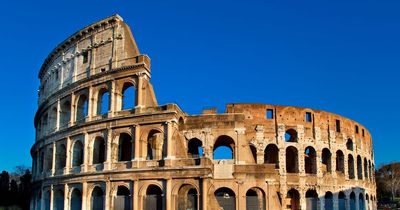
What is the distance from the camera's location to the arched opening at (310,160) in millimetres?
34156

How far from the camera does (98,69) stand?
101 feet

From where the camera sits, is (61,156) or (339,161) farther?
(339,161)

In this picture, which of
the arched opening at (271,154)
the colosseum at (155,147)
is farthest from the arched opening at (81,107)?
the arched opening at (271,154)

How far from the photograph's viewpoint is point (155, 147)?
29.3 metres

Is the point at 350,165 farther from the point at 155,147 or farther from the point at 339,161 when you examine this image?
the point at 155,147

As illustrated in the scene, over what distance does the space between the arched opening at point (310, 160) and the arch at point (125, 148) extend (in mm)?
13368

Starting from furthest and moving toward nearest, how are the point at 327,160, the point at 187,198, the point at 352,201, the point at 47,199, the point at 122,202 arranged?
the point at 352,201 < the point at 327,160 < the point at 47,199 < the point at 122,202 < the point at 187,198

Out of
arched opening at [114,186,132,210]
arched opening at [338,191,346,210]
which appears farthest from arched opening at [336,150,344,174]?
arched opening at [114,186,132,210]

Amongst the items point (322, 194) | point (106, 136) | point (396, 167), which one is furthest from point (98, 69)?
point (396, 167)

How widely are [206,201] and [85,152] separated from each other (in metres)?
9.20

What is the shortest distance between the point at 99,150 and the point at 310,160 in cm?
1614

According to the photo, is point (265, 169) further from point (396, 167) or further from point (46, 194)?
point (396, 167)

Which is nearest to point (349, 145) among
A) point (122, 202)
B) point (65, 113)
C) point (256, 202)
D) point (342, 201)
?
point (342, 201)

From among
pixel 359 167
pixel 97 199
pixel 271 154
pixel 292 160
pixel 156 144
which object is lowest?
pixel 97 199
